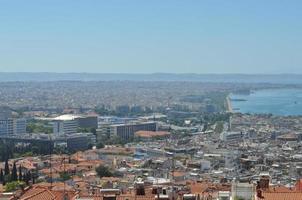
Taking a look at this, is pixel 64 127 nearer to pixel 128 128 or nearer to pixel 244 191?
pixel 128 128

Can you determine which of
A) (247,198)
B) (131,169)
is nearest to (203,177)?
(131,169)

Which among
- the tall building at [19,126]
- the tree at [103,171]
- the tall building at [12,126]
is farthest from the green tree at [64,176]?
the tall building at [12,126]

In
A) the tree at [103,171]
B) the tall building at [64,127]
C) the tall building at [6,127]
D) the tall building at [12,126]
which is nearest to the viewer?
the tree at [103,171]

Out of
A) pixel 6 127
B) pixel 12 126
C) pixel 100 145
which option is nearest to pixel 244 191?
pixel 100 145

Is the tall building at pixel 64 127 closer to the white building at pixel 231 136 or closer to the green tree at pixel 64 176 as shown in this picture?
the white building at pixel 231 136

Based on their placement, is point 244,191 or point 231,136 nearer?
point 244,191

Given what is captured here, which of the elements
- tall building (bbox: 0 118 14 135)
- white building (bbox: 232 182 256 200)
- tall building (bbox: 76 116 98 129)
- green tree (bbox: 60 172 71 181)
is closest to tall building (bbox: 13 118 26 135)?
tall building (bbox: 0 118 14 135)

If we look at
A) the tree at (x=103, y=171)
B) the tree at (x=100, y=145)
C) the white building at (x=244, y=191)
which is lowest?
the tree at (x=100, y=145)

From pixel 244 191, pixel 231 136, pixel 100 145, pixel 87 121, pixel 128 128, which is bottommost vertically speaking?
pixel 87 121

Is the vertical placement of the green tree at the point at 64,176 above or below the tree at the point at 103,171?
above

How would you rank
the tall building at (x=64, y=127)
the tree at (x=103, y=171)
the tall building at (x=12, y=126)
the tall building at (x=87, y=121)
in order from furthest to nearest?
the tall building at (x=87, y=121)
the tall building at (x=12, y=126)
the tall building at (x=64, y=127)
the tree at (x=103, y=171)

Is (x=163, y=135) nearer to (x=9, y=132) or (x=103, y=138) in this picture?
(x=103, y=138)

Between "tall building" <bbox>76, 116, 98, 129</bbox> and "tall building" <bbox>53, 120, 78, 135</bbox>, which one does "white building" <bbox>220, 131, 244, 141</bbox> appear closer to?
"tall building" <bbox>53, 120, 78, 135</bbox>
